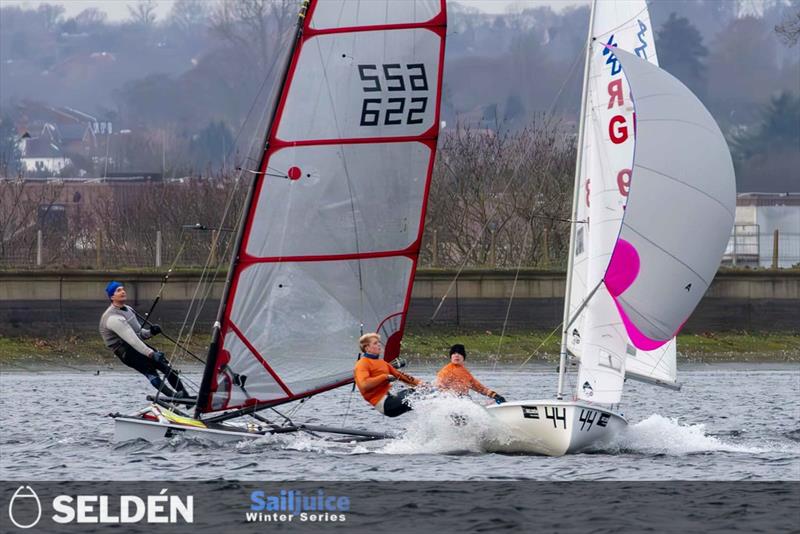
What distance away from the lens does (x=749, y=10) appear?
171125 mm

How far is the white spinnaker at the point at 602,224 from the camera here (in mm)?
20984

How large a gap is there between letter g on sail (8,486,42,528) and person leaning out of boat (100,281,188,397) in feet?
10.6

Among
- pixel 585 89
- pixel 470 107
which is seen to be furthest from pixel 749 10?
pixel 585 89

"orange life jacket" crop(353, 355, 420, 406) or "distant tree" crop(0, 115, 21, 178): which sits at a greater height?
"distant tree" crop(0, 115, 21, 178)

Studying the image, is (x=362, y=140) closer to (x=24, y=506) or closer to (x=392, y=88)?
(x=392, y=88)

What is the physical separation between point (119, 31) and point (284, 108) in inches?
6772

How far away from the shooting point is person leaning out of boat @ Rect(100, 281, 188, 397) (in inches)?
844

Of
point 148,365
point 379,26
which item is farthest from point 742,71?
point 148,365

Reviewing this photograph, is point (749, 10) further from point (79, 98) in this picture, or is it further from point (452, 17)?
point (79, 98)

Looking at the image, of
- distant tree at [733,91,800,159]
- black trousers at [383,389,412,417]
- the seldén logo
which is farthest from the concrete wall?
distant tree at [733,91,800,159]

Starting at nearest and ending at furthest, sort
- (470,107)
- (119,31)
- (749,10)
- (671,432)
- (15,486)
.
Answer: (15,486)
(671,432)
(470,107)
(749,10)
(119,31)

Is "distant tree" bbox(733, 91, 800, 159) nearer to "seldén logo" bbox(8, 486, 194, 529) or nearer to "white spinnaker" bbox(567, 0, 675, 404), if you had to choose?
"white spinnaker" bbox(567, 0, 675, 404)

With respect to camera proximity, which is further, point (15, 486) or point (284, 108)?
point (284, 108)

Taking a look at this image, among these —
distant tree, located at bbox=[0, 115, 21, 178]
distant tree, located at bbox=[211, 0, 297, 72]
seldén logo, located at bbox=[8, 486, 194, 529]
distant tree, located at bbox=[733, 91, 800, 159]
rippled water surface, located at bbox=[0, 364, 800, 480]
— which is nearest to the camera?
seldén logo, located at bbox=[8, 486, 194, 529]
